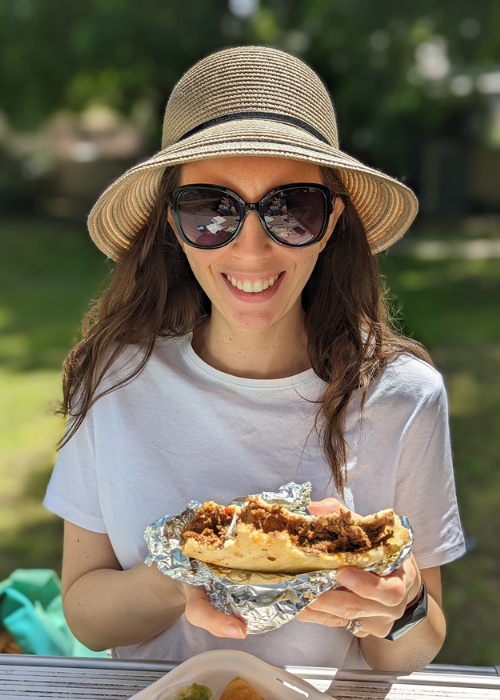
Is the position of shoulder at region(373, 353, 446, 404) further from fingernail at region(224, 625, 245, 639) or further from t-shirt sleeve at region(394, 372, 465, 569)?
fingernail at region(224, 625, 245, 639)

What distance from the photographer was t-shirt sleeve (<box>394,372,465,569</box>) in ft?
6.44

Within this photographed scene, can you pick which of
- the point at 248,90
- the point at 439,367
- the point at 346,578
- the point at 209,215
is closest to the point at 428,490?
the point at 346,578

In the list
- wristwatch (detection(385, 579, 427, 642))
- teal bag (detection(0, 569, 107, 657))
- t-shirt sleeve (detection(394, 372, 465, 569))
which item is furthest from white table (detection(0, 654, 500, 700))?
Answer: teal bag (detection(0, 569, 107, 657))

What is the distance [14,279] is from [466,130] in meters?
13.1

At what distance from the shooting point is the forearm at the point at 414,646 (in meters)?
1.84

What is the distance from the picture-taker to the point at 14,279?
547 inches

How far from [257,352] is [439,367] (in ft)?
20.9

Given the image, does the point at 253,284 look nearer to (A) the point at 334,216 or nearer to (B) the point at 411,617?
(A) the point at 334,216

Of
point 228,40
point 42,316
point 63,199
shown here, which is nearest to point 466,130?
point 228,40

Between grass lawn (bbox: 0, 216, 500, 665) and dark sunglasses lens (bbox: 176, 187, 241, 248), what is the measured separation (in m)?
0.77

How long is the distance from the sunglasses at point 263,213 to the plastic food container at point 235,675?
0.88 metres

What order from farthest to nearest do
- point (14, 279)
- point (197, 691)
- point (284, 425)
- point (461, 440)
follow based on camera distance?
point (14, 279) → point (461, 440) → point (284, 425) → point (197, 691)

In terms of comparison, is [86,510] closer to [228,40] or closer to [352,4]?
[352,4]

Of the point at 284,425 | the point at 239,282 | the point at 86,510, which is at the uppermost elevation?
the point at 239,282
